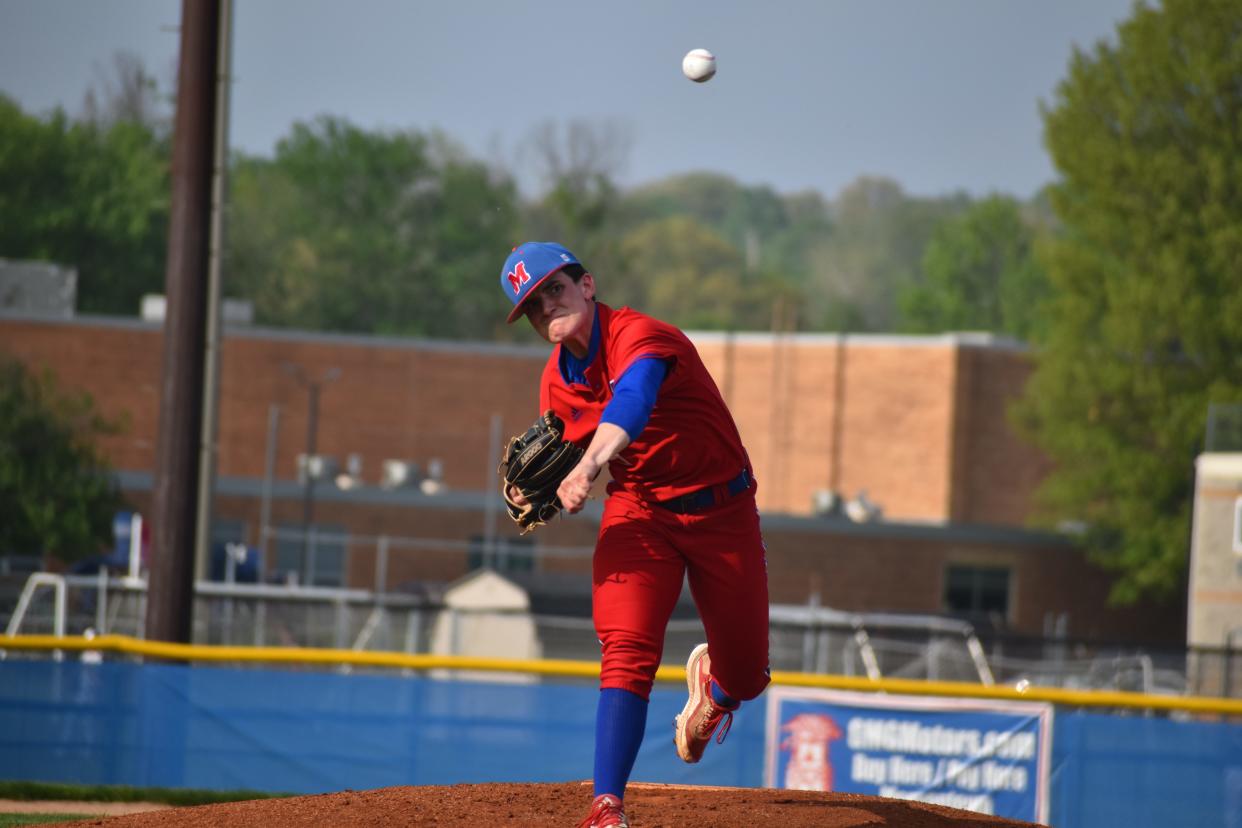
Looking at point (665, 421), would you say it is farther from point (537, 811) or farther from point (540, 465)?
point (537, 811)

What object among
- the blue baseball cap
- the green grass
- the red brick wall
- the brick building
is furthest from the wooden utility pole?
the red brick wall

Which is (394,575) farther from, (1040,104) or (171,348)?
(171,348)

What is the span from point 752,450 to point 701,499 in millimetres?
44663

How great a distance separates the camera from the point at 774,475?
49.9m

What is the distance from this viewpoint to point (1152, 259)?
126ft

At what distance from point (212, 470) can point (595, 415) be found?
12221 millimetres

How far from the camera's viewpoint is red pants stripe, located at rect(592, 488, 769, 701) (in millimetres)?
5477

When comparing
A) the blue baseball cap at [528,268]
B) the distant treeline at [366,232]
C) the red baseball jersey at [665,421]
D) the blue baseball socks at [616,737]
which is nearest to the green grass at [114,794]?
the blue baseball socks at [616,737]

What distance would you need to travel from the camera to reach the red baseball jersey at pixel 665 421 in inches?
215

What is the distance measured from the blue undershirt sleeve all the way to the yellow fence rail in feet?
15.8

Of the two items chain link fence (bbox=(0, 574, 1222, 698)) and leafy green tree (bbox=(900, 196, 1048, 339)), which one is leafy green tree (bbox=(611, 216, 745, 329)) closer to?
leafy green tree (bbox=(900, 196, 1048, 339))

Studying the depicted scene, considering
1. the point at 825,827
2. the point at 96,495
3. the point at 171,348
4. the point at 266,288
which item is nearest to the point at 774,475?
the point at 96,495

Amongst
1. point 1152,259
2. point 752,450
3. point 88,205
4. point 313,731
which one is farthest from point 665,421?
point 88,205

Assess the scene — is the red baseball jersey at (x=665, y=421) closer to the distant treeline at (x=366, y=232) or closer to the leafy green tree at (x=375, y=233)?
the distant treeline at (x=366, y=232)
